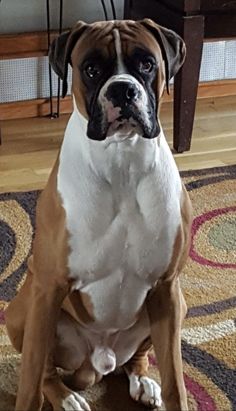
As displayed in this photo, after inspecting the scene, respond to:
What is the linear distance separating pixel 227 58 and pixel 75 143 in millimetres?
1887

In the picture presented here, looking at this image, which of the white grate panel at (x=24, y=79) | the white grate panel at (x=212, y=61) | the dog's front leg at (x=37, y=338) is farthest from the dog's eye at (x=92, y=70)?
the white grate panel at (x=212, y=61)

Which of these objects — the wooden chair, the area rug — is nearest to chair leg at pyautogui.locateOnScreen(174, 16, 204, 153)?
the wooden chair

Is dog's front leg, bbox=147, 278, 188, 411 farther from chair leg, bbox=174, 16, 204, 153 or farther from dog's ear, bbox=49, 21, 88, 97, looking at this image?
chair leg, bbox=174, 16, 204, 153

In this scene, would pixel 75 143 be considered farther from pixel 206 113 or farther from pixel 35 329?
pixel 206 113

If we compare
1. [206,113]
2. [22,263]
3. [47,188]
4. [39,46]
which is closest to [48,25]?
[39,46]

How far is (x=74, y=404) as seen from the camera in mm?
1521

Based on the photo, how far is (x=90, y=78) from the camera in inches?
51.5

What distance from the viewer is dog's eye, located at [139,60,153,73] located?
51.5 inches

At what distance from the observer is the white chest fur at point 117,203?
1.34 m

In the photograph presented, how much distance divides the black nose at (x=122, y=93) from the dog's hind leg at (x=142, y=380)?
48cm

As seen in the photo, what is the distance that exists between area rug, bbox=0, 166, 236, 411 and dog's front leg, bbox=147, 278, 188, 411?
0.38 feet

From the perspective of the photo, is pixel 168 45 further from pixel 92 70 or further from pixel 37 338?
pixel 37 338

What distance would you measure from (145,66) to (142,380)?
60cm

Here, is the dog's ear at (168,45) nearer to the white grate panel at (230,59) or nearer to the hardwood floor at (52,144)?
the hardwood floor at (52,144)
